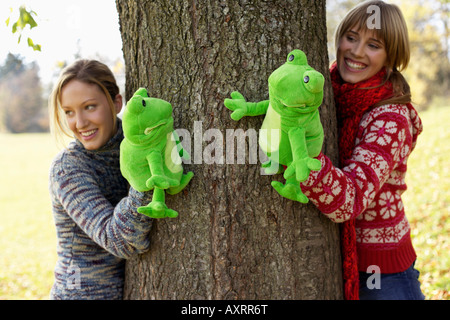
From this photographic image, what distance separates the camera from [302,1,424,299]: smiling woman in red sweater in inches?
67.4

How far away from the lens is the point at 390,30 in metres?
1.92

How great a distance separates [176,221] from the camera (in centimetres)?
167

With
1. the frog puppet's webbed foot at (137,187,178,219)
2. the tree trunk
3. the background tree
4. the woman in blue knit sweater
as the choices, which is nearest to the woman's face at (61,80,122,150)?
the woman in blue knit sweater

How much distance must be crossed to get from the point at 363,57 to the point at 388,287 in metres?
1.20

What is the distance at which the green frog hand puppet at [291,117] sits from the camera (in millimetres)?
1288

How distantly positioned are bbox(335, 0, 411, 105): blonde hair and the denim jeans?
3.13ft

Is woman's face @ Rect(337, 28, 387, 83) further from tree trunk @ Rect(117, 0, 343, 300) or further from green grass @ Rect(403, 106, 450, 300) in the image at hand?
green grass @ Rect(403, 106, 450, 300)

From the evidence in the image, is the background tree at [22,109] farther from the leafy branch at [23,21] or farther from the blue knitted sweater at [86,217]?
the blue knitted sweater at [86,217]

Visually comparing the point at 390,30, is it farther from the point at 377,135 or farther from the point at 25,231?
the point at 25,231

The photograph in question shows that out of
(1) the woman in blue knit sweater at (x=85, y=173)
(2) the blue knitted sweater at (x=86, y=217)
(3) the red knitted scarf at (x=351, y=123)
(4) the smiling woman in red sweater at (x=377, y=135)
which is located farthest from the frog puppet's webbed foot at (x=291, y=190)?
(1) the woman in blue knit sweater at (x=85, y=173)

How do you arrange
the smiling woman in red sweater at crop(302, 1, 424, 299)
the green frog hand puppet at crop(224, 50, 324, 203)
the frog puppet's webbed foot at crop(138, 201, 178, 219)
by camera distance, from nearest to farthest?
the green frog hand puppet at crop(224, 50, 324, 203)
the frog puppet's webbed foot at crop(138, 201, 178, 219)
the smiling woman in red sweater at crop(302, 1, 424, 299)

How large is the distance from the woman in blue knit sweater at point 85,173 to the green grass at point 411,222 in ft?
9.56

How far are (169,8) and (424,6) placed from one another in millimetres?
15621

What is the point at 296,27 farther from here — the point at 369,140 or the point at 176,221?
the point at 176,221
